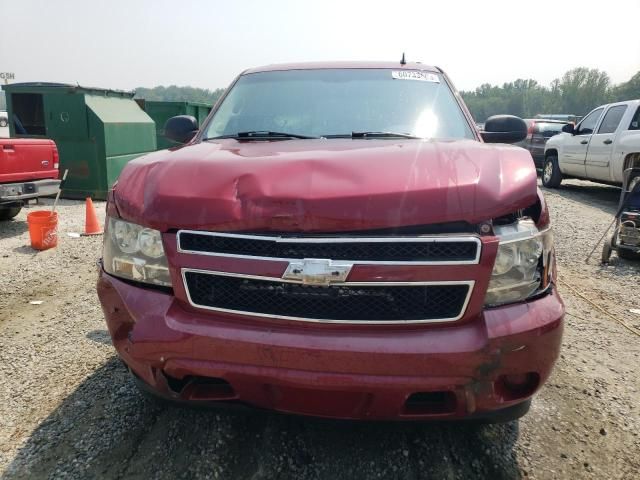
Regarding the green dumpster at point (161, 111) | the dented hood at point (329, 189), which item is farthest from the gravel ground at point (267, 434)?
the green dumpster at point (161, 111)

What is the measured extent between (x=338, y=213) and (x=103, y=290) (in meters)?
1.08

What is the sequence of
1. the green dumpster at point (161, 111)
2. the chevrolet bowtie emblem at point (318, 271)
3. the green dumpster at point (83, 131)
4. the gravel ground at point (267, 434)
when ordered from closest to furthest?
the chevrolet bowtie emblem at point (318, 271) → the gravel ground at point (267, 434) → the green dumpster at point (83, 131) → the green dumpster at point (161, 111)

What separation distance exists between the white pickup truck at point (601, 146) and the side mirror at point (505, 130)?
5.95m

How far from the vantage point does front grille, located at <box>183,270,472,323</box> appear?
5.65ft

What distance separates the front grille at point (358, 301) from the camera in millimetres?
1721

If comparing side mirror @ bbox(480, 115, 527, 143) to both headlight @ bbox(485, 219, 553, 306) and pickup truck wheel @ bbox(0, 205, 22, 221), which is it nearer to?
headlight @ bbox(485, 219, 553, 306)

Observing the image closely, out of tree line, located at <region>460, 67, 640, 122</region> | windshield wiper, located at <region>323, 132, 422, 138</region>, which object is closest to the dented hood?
windshield wiper, located at <region>323, 132, 422, 138</region>

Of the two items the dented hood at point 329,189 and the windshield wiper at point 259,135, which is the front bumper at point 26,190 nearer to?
the windshield wiper at point 259,135

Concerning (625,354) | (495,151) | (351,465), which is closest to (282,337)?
(351,465)

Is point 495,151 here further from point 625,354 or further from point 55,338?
point 55,338

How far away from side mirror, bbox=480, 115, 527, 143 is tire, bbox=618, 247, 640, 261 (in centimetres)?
294

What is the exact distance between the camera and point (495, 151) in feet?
6.90

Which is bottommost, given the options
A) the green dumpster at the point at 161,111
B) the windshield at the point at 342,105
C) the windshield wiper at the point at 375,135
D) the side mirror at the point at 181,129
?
the green dumpster at the point at 161,111

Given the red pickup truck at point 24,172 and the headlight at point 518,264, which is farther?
the red pickup truck at point 24,172
